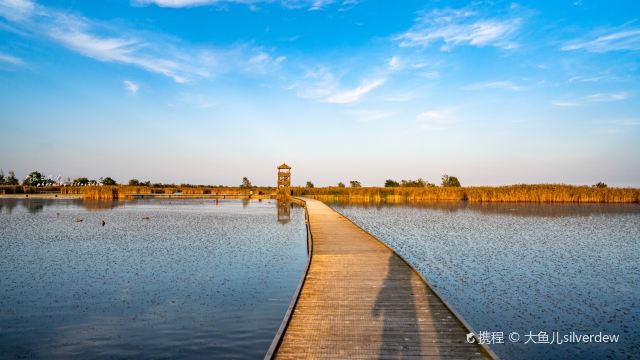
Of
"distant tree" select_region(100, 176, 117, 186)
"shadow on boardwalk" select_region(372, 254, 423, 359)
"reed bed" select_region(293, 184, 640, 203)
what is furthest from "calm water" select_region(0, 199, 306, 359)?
"distant tree" select_region(100, 176, 117, 186)

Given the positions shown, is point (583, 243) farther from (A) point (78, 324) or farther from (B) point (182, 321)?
(A) point (78, 324)

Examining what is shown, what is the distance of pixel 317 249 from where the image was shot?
1415 centimetres

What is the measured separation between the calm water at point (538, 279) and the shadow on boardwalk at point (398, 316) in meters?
1.43

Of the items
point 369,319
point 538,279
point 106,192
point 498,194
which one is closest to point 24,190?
point 106,192

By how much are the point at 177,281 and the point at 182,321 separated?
11.0 feet

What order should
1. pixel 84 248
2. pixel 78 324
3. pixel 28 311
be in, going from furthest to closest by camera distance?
pixel 84 248, pixel 28 311, pixel 78 324

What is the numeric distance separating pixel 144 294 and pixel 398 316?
22.4 feet

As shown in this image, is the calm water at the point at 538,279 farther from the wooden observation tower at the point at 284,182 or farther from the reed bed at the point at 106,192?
the reed bed at the point at 106,192

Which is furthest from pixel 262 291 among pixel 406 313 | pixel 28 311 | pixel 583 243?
pixel 583 243

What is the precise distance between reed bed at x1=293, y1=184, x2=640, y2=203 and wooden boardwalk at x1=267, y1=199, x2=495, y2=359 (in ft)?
161

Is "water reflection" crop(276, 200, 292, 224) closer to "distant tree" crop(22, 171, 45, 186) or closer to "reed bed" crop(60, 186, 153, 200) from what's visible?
"reed bed" crop(60, 186, 153, 200)

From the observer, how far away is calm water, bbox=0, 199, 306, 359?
24.2 feet

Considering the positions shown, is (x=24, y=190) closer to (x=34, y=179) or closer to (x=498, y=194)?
(x=34, y=179)

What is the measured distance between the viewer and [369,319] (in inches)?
276
